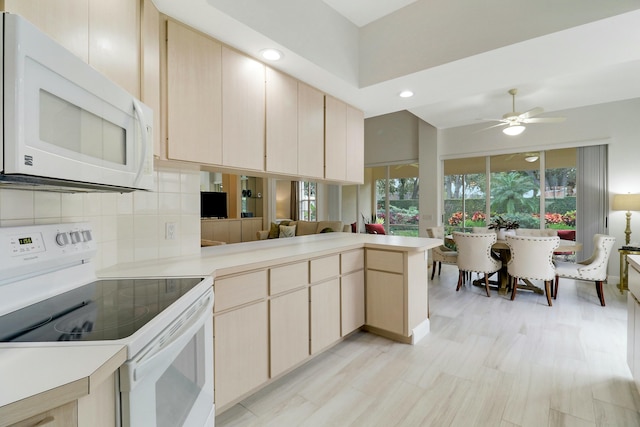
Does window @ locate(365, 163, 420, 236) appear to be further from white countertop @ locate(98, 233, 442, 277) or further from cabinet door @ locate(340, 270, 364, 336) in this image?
cabinet door @ locate(340, 270, 364, 336)

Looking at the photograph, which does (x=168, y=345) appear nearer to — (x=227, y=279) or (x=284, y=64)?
(x=227, y=279)

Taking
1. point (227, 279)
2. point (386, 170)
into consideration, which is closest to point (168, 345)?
point (227, 279)

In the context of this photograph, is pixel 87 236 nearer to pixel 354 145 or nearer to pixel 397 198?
pixel 354 145

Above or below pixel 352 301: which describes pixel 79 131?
above

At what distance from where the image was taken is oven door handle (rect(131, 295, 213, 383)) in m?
0.80

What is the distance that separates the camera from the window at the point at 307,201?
26.8ft

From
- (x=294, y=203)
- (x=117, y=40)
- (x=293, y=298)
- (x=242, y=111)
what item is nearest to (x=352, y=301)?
(x=293, y=298)

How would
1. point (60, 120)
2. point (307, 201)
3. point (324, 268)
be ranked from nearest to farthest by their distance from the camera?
point (60, 120)
point (324, 268)
point (307, 201)

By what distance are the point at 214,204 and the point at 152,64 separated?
4395mm

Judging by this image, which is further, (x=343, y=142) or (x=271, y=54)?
(x=343, y=142)

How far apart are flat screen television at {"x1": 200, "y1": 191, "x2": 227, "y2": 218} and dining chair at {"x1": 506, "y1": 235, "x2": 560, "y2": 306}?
4.83 metres

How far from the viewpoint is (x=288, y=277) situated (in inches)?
78.4

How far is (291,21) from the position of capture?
2059mm

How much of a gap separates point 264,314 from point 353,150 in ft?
6.74
